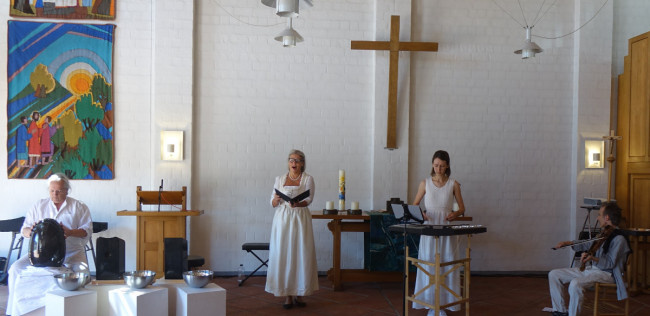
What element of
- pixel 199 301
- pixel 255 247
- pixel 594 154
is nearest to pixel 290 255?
pixel 255 247

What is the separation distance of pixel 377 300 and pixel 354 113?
2.49 meters

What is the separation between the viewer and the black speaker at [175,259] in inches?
177

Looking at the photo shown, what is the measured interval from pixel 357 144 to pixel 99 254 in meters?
3.73

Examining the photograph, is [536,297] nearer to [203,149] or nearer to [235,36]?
[203,149]

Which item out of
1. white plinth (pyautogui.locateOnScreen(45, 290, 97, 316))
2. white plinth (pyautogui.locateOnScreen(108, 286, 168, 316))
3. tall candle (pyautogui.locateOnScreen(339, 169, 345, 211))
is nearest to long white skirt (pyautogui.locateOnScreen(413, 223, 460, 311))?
tall candle (pyautogui.locateOnScreen(339, 169, 345, 211))

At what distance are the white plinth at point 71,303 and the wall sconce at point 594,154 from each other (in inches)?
249

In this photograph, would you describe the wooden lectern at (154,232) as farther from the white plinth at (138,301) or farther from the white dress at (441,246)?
the white dress at (441,246)

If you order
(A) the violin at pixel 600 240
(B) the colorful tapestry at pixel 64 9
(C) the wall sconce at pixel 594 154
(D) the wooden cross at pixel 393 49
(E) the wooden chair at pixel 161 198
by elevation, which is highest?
(B) the colorful tapestry at pixel 64 9

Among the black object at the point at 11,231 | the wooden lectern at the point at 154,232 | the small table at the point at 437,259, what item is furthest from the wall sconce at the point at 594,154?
the black object at the point at 11,231

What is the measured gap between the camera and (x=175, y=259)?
4520 millimetres

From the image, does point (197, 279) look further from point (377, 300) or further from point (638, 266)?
point (638, 266)

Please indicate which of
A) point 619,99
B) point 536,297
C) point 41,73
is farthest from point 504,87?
point 41,73

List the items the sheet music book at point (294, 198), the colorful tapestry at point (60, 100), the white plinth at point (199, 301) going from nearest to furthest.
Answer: the white plinth at point (199, 301), the sheet music book at point (294, 198), the colorful tapestry at point (60, 100)

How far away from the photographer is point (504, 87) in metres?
7.60
